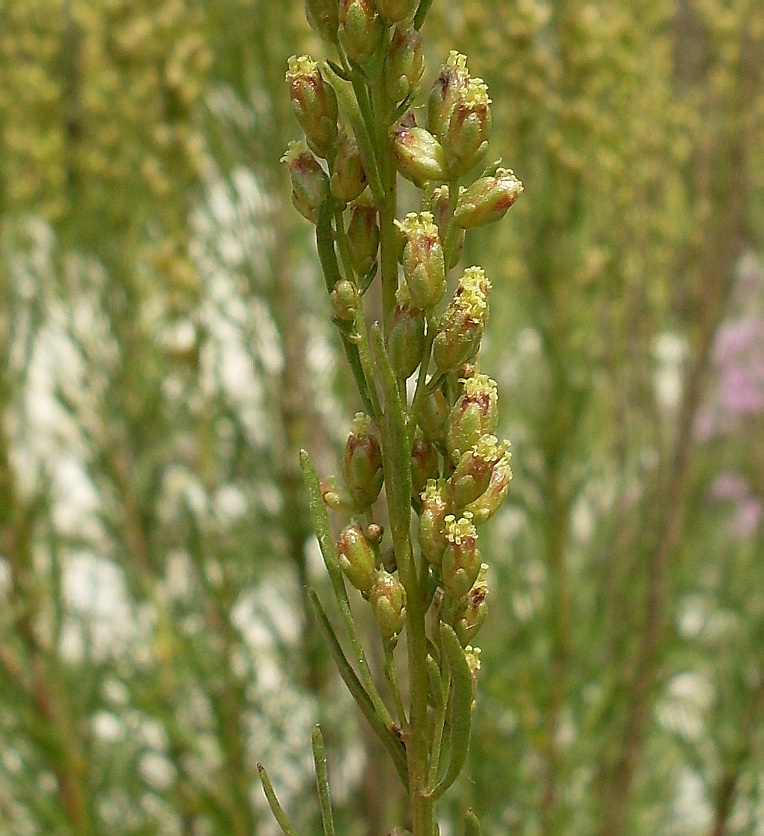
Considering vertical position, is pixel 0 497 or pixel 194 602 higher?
pixel 0 497

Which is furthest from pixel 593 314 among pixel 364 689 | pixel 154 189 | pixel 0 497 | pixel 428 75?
pixel 364 689

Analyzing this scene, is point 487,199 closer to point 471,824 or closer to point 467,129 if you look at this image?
point 467,129

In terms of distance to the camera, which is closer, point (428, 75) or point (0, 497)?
point (0, 497)

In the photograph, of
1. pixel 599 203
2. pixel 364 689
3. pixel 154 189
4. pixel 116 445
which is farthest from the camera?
pixel 116 445

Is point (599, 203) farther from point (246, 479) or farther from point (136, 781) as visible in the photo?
point (136, 781)

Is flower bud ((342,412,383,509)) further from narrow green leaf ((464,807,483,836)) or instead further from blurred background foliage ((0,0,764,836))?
Answer: blurred background foliage ((0,0,764,836))
